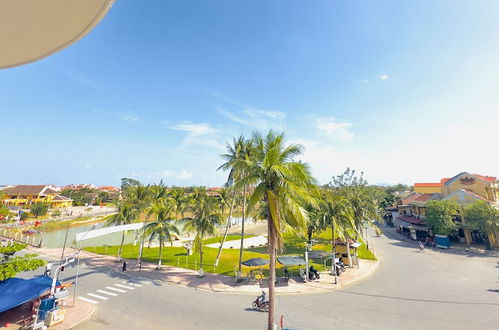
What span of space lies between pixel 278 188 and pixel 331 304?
37.6 feet

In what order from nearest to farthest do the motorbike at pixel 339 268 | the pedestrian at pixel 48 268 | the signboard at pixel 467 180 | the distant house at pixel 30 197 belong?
the pedestrian at pixel 48 268
the motorbike at pixel 339 268
the signboard at pixel 467 180
the distant house at pixel 30 197

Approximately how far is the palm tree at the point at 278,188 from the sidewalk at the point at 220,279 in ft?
34.6

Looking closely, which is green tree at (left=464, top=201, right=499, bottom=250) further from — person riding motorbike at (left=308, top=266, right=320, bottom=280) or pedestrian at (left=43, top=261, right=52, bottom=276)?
pedestrian at (left=43, top=261, right=52, bottom=276)

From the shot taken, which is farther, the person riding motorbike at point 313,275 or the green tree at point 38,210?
the green tree at point 38,210

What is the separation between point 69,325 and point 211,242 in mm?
30194

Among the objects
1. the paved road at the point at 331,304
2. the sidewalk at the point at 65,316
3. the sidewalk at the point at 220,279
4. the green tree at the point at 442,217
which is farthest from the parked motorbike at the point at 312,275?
the green tree at the point at 442,217

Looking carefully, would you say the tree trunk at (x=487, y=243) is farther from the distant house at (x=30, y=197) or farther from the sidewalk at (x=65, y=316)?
the distant house at (x=30, y=197)

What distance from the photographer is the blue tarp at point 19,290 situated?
13102 millimetres

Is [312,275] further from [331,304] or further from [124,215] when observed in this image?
[124,215]

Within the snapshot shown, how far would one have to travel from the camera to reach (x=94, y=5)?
197 centimetres

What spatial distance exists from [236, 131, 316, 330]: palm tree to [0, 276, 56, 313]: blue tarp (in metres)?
14.4

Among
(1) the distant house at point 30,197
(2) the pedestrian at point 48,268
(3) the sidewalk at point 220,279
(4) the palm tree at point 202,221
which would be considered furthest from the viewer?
(1) the distant house at point 30,197

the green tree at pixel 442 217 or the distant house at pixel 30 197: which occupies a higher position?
the distant house at pixel 30 197

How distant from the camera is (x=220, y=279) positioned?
876 inches
